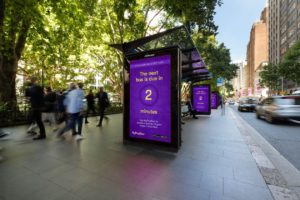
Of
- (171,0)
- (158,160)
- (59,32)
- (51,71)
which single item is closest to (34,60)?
(51,71)

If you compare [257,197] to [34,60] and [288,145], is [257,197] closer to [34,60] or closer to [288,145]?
[288,145]

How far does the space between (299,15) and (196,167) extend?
6522 cm

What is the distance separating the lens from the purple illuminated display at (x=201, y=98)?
13789 millimetres

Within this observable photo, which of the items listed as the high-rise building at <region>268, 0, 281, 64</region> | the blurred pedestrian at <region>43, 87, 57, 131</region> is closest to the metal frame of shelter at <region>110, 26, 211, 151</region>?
the blurred pedestrian at <region>43, 87, 57, 131</region>

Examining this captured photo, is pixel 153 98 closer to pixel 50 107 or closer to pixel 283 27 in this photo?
pixel 50 107

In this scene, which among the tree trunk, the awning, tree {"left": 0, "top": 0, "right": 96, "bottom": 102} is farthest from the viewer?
the tree trunk

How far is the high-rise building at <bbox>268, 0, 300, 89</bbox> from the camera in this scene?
52844mm

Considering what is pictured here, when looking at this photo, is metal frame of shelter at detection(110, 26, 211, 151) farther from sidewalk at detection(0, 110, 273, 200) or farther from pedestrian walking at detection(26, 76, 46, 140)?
pedestrian walking at detection(26, 76, 46, 140)

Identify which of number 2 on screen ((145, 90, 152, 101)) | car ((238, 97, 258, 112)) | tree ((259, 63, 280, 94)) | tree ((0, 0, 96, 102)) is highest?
tree ((259, 63, 280, 94))

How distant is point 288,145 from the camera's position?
5.89m

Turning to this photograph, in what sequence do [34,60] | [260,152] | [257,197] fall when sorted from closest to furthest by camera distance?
[257,197] → [260,152] → [34,60]

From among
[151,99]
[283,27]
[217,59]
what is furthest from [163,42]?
[283,27]

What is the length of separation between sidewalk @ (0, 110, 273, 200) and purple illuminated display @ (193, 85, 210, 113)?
8.70 meters

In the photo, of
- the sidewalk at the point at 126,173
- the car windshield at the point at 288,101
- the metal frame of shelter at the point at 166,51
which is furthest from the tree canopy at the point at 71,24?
the car windshield at the point at 288,101
